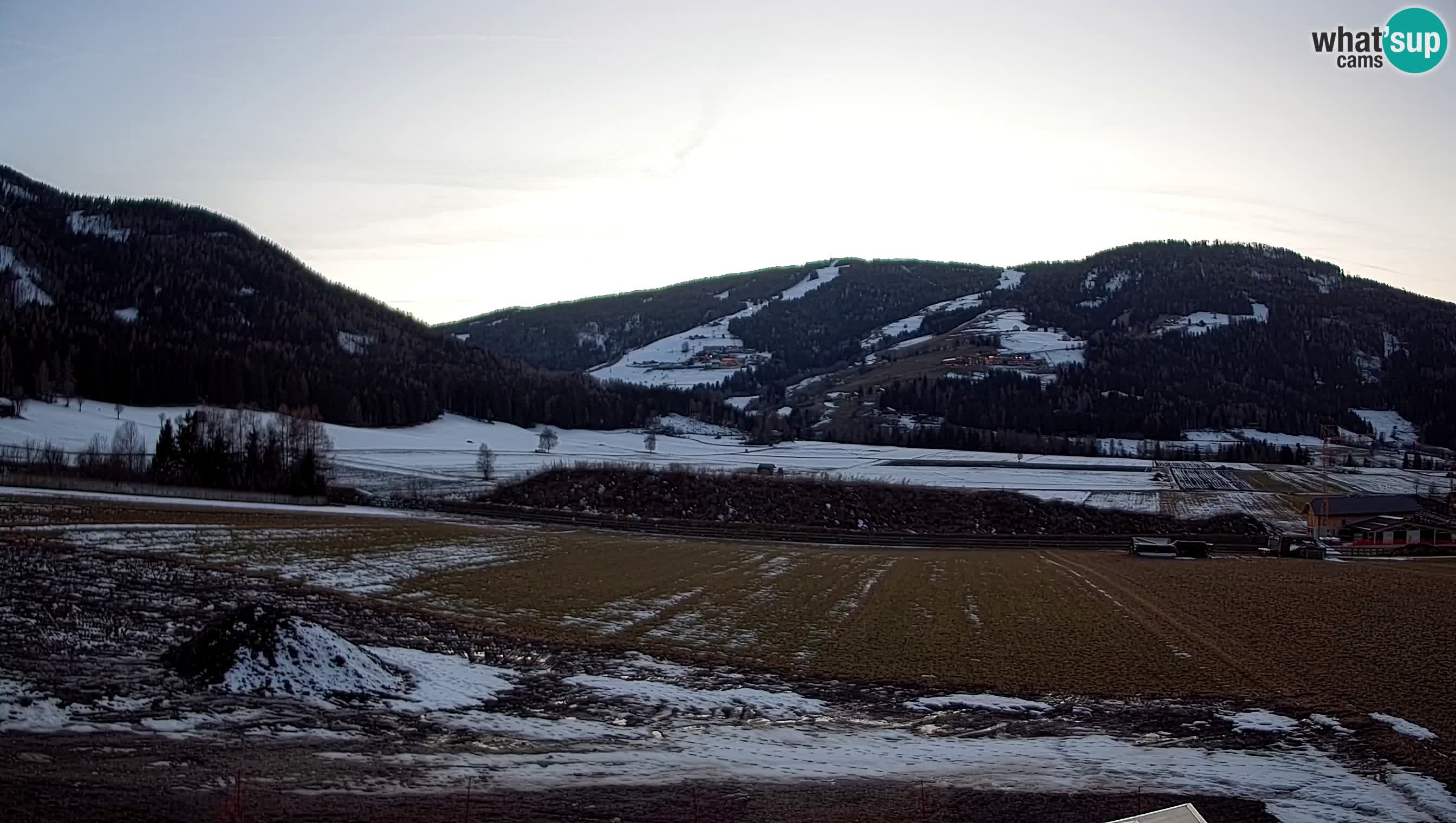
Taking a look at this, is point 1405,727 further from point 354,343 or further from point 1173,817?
point 354,343

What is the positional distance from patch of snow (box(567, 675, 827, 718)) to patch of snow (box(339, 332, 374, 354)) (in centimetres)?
18410

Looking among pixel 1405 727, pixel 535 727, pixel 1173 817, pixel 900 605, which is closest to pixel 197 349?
pixel 900 605

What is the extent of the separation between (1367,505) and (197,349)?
516ft

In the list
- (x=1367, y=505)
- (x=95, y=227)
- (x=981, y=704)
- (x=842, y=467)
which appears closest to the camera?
(x=981, y=704)

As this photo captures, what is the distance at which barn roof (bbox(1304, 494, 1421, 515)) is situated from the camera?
2859 inches

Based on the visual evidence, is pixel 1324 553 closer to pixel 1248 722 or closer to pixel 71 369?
pixel 1248 722

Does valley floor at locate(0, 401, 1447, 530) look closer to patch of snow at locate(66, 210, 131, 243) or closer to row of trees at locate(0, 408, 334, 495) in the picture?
row of trees at locate(0, 408, 334, 495)

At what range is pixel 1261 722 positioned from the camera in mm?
17469

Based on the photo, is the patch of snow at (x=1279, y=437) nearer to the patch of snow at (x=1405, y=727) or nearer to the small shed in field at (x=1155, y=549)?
the small shed in field at (x=1155, y=549)

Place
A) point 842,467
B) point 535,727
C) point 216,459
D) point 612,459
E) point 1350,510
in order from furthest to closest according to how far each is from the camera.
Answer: point 612,459
point 842,467
point 1350,510
point 216,459
point 535,727

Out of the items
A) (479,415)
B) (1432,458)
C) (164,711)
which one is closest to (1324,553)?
(164,711)

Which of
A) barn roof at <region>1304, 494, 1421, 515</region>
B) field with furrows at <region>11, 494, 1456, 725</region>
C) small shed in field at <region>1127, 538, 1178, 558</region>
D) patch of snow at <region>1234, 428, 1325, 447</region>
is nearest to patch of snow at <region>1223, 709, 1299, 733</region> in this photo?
field with furrows at <region>11, 494, 1456, 725</region>

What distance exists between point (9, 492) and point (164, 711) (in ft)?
136

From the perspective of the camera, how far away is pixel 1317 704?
734 inches
